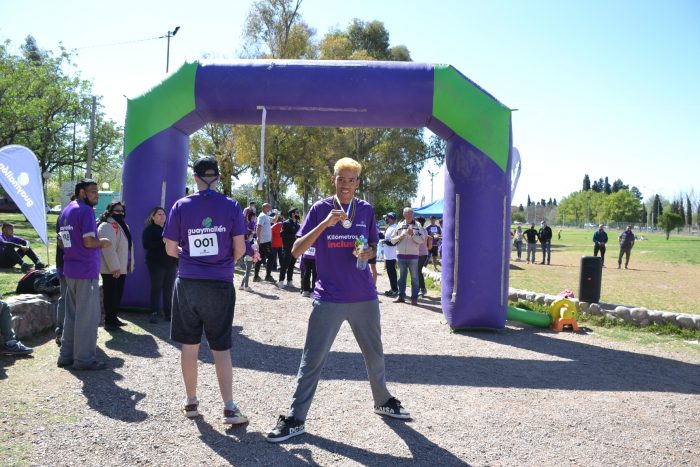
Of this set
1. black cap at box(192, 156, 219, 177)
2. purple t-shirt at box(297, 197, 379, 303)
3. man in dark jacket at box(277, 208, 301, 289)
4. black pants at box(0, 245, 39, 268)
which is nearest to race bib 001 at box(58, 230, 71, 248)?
black cap at box(192, 156, 219, 177)

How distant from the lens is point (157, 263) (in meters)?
7.89

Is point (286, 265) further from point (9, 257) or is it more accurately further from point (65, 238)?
point (65, 238)

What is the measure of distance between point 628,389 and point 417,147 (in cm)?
2944

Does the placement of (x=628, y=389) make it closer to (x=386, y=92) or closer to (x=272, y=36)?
(x=386, y=92)

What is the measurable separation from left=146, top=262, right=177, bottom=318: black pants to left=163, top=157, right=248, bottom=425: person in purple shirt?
406cm

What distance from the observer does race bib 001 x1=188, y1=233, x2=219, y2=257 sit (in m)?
4.00

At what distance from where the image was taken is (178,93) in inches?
304

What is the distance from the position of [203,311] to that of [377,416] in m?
1.67

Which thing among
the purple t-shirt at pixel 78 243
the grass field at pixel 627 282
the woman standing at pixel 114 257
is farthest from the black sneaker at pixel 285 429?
the grass field at pixel 627 282

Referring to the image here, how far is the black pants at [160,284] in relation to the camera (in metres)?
7.93

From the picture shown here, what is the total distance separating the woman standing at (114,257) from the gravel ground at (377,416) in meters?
0.40

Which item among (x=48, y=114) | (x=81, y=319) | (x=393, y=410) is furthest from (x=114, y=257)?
(x=48, y=114)

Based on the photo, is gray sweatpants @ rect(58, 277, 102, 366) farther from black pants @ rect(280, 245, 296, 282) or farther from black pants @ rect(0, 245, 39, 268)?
black pants @ rect(0, 245, 39, 268)

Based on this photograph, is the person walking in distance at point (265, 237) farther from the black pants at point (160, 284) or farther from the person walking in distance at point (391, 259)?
the black pants at point (160, 284)
